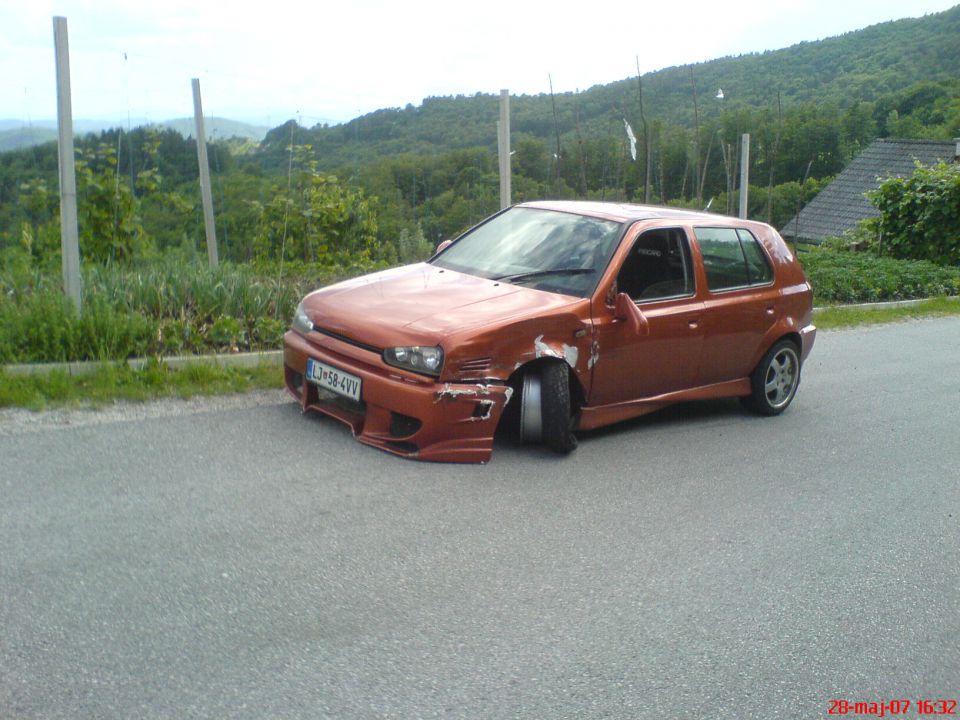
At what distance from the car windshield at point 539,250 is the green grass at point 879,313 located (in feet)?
20.6

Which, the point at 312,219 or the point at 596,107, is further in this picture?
the point at 596,107

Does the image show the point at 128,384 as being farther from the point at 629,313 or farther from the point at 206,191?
the point at 206,191

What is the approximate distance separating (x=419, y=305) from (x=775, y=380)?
10.5 ft

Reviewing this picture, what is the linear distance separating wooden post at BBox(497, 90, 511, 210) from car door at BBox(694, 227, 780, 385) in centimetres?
330

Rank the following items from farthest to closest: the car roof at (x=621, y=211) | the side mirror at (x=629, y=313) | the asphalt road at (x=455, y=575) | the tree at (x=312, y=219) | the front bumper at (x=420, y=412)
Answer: the tree at (x=312, y=219) → the car roof at (x=621, y=211) → the side mirror at (x=629, y=313) → the front bumper at (x=420, y=412) → the asphalt road at (x=455, y=575)

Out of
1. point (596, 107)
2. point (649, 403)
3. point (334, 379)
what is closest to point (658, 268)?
point (649, 403)

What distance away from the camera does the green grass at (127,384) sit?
693 centimetres

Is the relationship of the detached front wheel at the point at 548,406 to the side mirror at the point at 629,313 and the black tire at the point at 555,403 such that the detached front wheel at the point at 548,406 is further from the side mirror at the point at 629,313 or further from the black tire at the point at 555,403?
the side mirror at the point at 629,313

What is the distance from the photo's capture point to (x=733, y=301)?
783 centimetres

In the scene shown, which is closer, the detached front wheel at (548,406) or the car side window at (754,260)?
the detached front wheel at (548,406)

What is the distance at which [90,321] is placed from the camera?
7.82 m

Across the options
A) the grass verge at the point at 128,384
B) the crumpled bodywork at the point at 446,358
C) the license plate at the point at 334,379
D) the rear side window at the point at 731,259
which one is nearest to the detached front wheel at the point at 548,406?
the crumpled bodywork at the point at 446,358

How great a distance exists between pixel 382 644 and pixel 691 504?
2533 mm

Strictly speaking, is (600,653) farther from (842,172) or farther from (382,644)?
(842,172)
